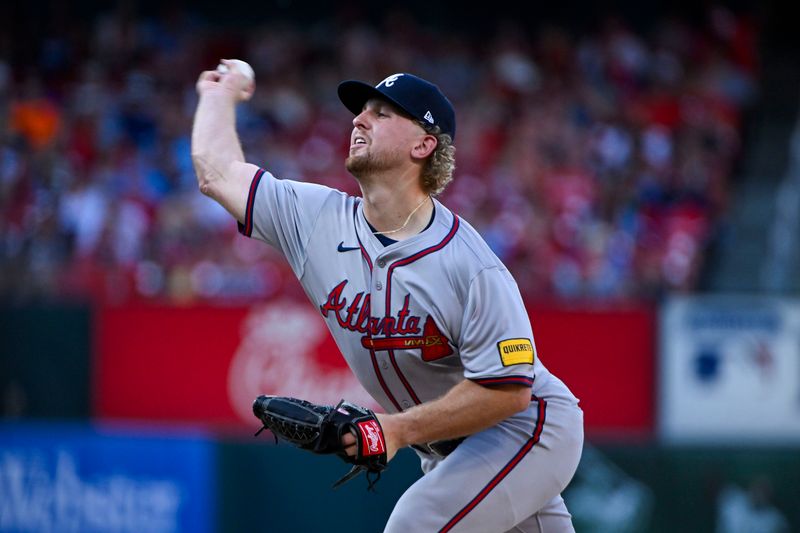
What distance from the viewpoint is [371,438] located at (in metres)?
3.57

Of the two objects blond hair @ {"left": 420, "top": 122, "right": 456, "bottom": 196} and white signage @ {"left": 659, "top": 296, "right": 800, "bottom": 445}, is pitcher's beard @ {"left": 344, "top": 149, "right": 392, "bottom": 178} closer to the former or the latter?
blond hair @ {"left": 420, "top": 122, "right": 456, "bottom": 196}

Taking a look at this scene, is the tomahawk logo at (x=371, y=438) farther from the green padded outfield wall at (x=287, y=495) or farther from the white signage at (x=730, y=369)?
the white signage at (x=730, y=369)

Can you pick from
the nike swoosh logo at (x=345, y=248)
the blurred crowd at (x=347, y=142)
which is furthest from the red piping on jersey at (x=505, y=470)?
the blurred crowd at (x=347, y=142)

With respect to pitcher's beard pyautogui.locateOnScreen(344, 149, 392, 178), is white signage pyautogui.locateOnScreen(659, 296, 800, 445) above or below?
below

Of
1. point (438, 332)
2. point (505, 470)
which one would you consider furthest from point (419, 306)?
point (505, 470)

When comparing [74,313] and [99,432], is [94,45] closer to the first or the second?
[74,313]

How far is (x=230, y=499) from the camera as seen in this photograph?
7895 mm

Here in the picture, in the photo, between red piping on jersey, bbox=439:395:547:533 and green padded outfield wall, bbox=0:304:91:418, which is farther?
green padded outfield wall, bbox=0:304:91:418

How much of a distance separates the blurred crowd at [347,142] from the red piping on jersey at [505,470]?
602cm

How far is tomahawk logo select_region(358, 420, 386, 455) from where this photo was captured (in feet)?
11.7

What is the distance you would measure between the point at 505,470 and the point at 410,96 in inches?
48.5

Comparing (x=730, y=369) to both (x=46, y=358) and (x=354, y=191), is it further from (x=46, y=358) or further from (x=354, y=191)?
(x=46, y=358)

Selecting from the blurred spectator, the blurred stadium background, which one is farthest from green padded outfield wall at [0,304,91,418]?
the blurred spectator

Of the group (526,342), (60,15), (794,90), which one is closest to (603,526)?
(526,342)
